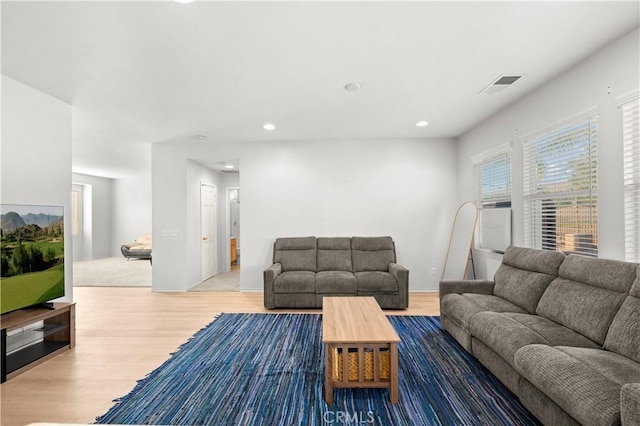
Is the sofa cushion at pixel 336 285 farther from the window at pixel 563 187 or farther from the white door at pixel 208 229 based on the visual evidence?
the white door at pixel 208 229

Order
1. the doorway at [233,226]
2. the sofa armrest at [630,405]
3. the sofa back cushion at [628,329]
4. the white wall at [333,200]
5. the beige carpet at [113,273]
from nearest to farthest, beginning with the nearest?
the sofa armrest at [630,405]
the sofa back cushion at [628,329]
the white wall at [333,200]
the beige carpet at [113,273]
the doorway at [233,226]

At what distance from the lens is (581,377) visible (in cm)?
153

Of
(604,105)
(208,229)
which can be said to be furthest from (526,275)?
(208,229)

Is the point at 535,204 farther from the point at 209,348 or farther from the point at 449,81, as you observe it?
the point at 209,348

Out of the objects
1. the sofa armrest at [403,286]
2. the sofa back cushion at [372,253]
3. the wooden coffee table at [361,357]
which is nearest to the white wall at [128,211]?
the sofa back cushion at [372,253]

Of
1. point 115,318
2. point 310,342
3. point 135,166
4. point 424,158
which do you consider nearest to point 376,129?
point 424,158

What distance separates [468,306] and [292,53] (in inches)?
109

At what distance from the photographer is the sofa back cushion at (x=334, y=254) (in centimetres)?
474

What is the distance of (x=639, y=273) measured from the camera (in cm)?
186

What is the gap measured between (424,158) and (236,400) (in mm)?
4530

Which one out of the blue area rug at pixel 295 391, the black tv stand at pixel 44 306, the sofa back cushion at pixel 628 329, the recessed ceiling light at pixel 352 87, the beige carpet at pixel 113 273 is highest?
the recessed ceiling light at pixel 352 87

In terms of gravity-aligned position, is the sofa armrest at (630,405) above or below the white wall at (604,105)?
below

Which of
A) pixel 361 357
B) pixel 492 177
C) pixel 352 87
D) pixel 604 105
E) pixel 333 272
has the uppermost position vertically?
pixel 352 87

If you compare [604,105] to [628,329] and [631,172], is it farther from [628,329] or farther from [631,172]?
[628,329]
